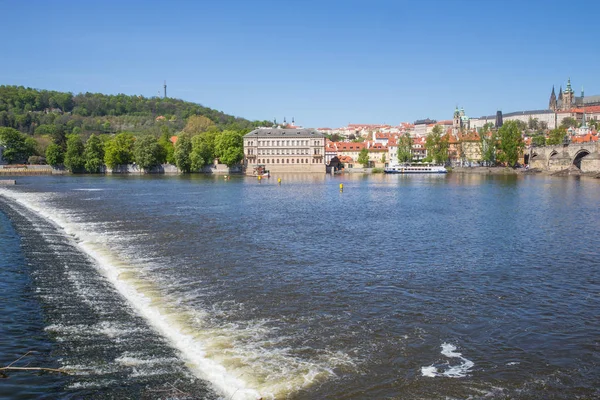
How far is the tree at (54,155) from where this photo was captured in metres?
124

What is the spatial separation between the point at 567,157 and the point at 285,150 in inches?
2617

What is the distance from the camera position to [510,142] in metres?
121

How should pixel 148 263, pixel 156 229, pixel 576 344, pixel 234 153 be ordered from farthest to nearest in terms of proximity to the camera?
pixel 234 153, pixel 156 229, pixel 148 263, pixel 576 344

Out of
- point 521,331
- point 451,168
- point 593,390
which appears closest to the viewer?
point 593,390

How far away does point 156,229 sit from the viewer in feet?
98.3

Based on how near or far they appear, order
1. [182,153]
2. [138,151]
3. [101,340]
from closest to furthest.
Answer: [101,340] → [182,153] → [138,151]

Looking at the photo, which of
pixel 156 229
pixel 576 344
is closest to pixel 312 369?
pixel 576 344

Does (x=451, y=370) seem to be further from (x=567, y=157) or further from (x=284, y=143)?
(x=284, y=143)

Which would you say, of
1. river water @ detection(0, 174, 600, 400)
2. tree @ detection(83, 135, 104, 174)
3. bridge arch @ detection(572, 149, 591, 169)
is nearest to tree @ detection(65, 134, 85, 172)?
tree @ detection(83, 135, 104, 174)

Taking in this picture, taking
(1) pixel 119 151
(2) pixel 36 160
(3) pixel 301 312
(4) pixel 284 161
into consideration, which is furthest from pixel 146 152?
(3) pixel 301 312

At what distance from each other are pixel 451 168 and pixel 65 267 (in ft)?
426

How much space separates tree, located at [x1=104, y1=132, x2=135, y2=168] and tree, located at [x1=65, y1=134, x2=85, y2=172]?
235 inches

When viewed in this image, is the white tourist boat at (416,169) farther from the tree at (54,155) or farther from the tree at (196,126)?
the tree at (54,155)

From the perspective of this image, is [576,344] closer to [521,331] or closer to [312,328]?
[521,331]
